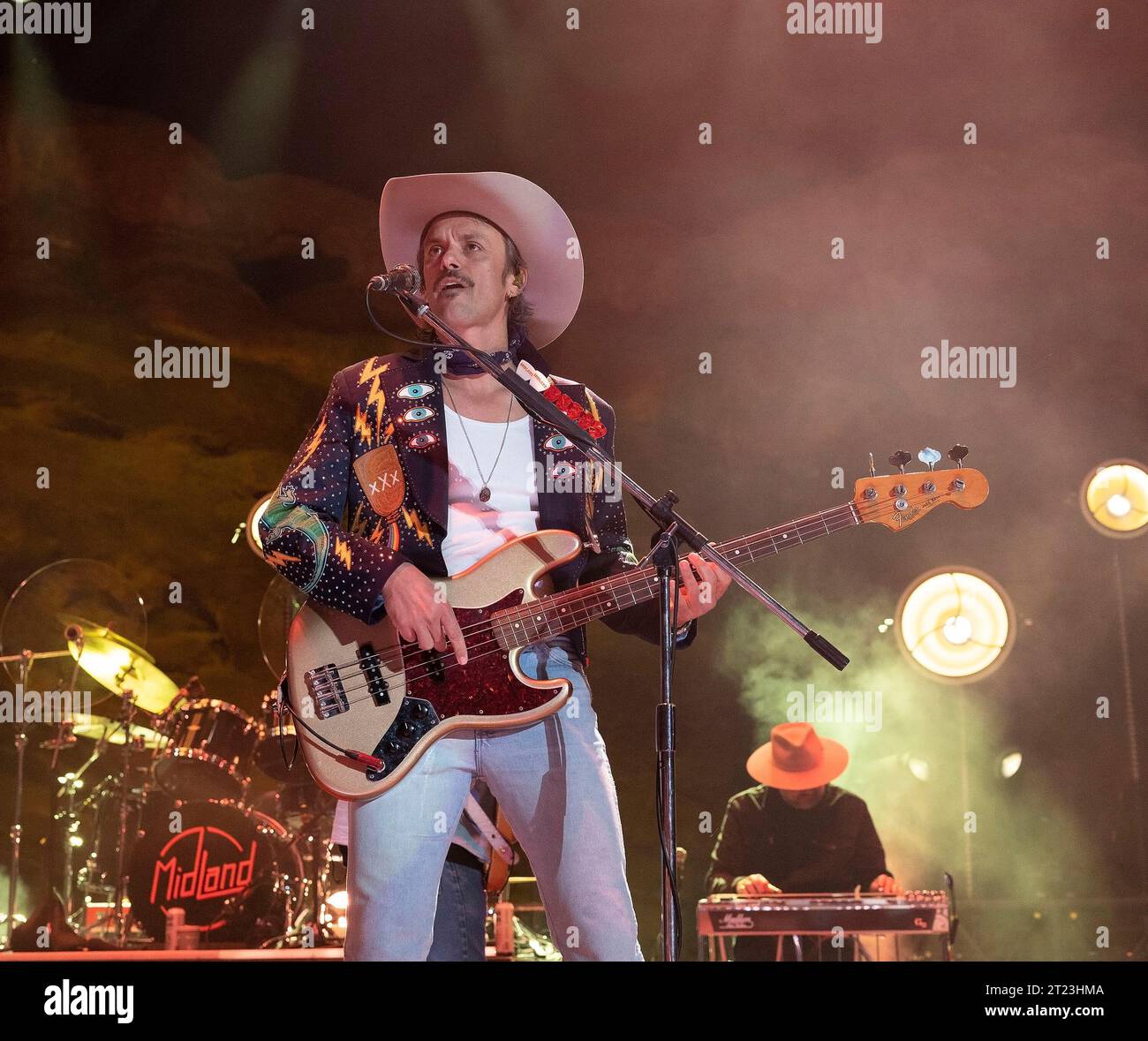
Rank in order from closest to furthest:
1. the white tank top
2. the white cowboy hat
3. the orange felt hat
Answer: the white tank top < the white cowboy hat < the orange felt hat

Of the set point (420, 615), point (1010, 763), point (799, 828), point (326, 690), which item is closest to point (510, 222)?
point (420, 615)

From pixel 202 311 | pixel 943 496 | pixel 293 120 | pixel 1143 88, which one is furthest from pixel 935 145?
pixel 202 311

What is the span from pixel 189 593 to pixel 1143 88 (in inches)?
251

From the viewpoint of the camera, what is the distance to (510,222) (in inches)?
124

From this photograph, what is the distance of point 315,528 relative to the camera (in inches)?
103

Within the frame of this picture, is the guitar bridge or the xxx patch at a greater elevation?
the xxx patch

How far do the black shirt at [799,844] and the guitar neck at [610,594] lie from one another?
130 inches

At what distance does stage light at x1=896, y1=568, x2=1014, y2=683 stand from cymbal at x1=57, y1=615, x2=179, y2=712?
175 inches

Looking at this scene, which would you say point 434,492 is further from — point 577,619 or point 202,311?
point 202,311

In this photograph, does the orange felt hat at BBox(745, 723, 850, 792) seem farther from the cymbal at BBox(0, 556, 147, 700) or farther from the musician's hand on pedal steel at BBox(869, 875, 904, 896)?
the cymbal at BBox(0, 556, 147, 700)

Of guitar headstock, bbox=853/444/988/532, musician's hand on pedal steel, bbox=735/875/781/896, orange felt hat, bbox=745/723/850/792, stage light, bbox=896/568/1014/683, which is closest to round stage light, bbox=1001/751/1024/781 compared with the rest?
stage light, bbox=896/568/1014/683

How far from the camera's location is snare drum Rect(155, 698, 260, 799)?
227 inches

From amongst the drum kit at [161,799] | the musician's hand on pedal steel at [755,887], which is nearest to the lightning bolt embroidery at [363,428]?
the drum kit at [161,799]
